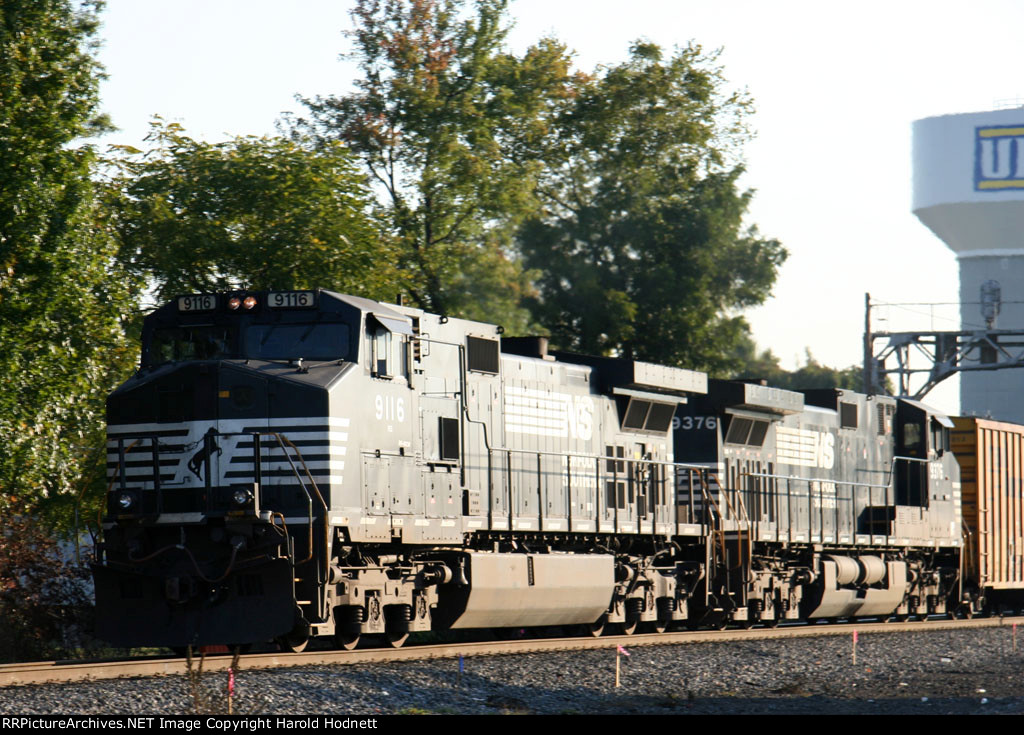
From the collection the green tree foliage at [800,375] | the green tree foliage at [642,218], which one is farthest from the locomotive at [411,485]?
the green tree foliage at [800,375]

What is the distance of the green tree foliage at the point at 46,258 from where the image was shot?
58.1ft

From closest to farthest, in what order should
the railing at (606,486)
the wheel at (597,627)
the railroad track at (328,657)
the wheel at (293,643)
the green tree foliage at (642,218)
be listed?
1. the railroad track at (328,657)
2. the wheel at (293,643)
3. the railing at (606,486)
4. the wheel at (597,627)
5. the green tree foliage at (642,218)

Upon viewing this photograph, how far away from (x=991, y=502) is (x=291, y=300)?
18818mm

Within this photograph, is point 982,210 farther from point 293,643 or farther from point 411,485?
point 293,643

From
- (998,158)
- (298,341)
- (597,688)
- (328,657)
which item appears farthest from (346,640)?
(998,158)

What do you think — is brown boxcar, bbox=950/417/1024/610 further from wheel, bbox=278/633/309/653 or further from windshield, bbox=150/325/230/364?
windshield, bbox=150/325/230/364

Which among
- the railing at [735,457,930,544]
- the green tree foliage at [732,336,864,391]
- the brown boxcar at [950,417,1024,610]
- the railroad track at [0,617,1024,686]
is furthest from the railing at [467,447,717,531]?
the green tree foliage at [732,336,864,391]

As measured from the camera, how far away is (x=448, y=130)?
108 ft

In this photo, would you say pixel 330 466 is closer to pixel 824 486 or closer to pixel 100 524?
pixel 100 524

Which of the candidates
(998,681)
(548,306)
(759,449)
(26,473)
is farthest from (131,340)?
(548,306)

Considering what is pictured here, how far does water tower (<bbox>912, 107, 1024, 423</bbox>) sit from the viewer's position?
7406cm

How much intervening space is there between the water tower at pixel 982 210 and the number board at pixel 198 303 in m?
64.1

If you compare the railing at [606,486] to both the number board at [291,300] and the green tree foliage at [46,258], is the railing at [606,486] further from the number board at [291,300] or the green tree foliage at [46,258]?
the green tree foliage at [46,258]

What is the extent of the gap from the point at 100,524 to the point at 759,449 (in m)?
11.7
